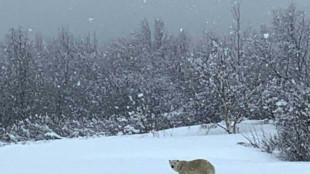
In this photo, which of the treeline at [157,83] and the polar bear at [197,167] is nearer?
the polar bear at [197,167]

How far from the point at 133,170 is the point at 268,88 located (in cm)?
1315

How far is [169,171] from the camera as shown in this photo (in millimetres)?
6531

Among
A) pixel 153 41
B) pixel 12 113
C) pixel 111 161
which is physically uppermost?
pixel 153 41

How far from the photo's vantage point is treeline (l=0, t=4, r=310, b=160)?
1741 centimetres

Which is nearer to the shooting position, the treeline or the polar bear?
the polar bear

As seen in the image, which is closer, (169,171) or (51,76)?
(169,171)

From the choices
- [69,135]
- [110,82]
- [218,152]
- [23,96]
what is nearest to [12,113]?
[23,96]

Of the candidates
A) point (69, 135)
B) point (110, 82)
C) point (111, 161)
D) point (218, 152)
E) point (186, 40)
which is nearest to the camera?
point (111, 161)

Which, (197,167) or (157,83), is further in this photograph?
(157,83)

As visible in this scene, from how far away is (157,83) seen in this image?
39281 mm

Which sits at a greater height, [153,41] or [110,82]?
[153,41]

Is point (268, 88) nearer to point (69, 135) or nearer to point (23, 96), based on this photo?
point (69, 135)

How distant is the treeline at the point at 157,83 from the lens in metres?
17.4

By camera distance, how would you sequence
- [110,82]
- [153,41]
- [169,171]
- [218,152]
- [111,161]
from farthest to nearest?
1. [153,41]
2. [110,82]
3. [218,152]
4. [111,161]
5. [169,171]
